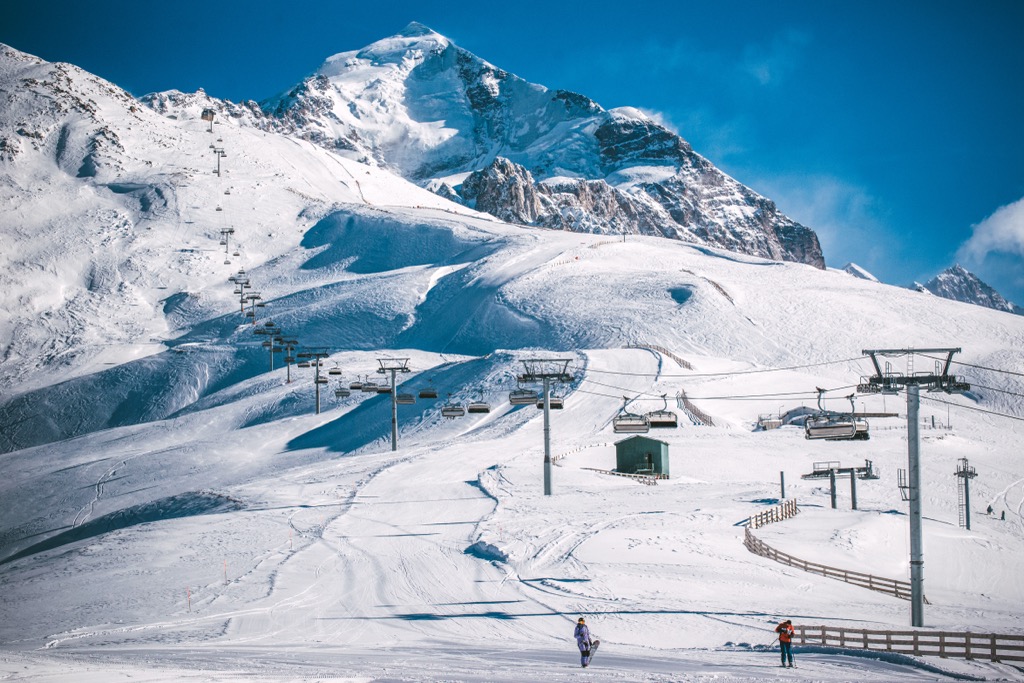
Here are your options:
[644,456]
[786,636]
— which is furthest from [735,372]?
[786,636]

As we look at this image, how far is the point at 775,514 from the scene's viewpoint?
4444 cm

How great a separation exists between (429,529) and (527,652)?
Answer: 17619mm

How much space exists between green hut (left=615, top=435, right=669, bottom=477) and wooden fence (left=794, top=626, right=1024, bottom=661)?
29.7 metres

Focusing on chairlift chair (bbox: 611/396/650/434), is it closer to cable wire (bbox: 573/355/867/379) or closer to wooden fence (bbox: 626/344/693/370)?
cable wire (bbox: 573/355/867/379)

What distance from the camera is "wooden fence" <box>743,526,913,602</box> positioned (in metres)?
32.9

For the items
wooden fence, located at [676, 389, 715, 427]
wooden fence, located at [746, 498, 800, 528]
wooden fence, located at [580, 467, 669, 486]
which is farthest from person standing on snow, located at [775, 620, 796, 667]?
wooden fence, located at [676, 389, 715, 427]

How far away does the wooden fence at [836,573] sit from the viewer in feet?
108

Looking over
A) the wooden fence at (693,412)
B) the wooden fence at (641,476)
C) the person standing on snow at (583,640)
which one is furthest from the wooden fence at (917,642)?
the wooden fence at (693,412)

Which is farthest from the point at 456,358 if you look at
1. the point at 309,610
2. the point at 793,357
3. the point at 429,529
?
the point at 309,610

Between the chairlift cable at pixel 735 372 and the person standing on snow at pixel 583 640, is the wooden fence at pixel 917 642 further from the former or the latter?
the chairlift cable at pixel 735 372

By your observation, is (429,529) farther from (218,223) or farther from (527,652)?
(218,223)

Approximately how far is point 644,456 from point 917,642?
33.9m

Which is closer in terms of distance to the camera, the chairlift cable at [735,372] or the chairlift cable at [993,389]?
the chairlift cable at [735,372]

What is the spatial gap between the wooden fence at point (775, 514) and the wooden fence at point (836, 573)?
392 cm
